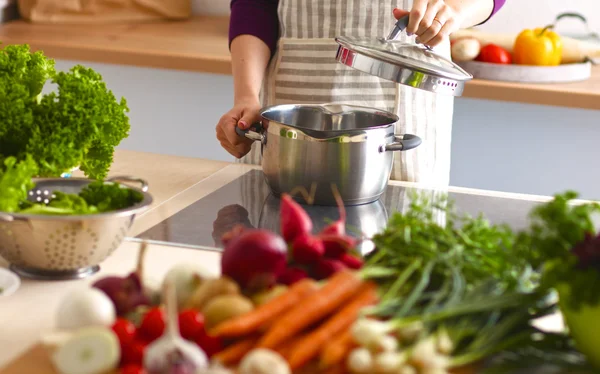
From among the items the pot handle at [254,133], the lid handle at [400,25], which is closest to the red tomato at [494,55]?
the lid handle at [400,25]

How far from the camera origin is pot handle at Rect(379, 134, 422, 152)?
4.44 feet

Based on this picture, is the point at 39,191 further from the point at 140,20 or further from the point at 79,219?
the point at 140,20

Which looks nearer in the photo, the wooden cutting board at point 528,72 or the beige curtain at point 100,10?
the wooden cutting board at point 528,72

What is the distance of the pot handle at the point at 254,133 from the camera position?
1.41m

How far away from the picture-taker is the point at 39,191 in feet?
3.68

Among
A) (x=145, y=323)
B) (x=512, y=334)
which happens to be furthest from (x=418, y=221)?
(x=145, y=323)

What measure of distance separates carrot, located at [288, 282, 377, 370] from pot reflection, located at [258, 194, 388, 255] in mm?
436

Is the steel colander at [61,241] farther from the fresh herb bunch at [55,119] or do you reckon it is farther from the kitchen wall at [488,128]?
the kitchen wall at [488,128]

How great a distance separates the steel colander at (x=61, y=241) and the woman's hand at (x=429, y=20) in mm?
608

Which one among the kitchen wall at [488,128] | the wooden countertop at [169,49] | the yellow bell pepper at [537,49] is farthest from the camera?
the kitchen wall at [488,128]

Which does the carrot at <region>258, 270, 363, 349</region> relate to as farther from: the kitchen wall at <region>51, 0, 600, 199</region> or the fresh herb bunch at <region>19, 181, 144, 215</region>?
the kitchen wall at <region>51, 0, 600, 199</region>

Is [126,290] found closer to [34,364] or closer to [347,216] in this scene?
[34,364]

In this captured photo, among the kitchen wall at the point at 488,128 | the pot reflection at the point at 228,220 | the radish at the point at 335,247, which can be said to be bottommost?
the kitchen wall at the point at 488,128

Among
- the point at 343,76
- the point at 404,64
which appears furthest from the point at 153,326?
the point at 343,76
